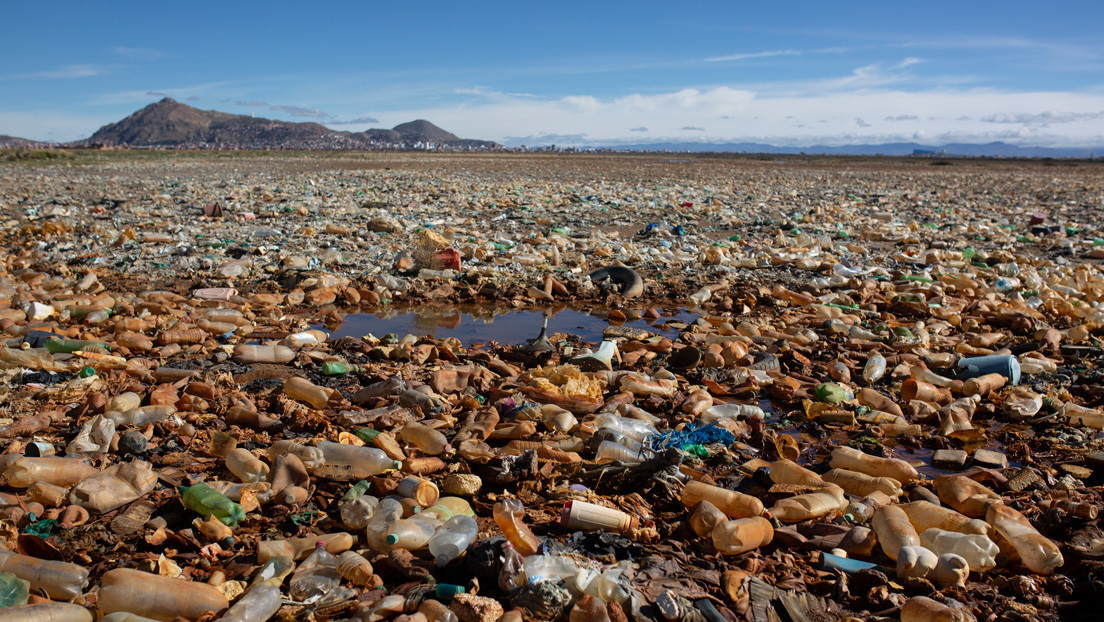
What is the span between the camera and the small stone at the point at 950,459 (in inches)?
127

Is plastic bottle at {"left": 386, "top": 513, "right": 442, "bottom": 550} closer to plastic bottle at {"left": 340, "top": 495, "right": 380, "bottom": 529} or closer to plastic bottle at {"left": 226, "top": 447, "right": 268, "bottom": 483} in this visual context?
plastic bottle at {"left": 340, "top": 495, "right": 380, "bottom": 529}

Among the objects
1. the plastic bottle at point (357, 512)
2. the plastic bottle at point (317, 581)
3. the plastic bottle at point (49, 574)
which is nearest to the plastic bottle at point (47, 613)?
the plastic bottle at point (49, 574)

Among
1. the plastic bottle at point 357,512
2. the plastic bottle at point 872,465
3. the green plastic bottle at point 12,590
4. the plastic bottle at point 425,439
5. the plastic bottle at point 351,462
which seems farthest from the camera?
the plastic bottle at point 425,439

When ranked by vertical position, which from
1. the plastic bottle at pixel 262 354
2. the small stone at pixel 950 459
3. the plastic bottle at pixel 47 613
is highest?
A: the plastic bottle at pixel 262 354

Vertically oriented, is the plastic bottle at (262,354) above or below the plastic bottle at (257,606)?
above

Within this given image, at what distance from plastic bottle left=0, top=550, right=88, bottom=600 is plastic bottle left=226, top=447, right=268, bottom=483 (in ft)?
2.43

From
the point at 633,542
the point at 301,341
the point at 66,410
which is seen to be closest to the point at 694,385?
the point at 633,542

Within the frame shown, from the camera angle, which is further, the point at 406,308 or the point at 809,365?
the point at 406,308

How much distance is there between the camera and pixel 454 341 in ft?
15.9

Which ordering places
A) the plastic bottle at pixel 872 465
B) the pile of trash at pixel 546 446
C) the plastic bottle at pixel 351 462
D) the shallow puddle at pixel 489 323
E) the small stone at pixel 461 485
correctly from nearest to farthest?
the pile of trash at pixel 546 446 → the small stone at pixel 461 485 → the plastic bottle at pixel 351 462 → the plastic bottle at pixel 872 465 → the shallow puddle at pixel 489 323

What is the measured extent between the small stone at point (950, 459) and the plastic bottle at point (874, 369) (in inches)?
41.0

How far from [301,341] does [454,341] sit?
113 cm

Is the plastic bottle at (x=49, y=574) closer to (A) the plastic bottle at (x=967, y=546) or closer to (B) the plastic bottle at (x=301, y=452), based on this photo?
(B) the plastic bottle at (x=301, y=452)

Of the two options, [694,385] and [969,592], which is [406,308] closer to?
[694,385]
